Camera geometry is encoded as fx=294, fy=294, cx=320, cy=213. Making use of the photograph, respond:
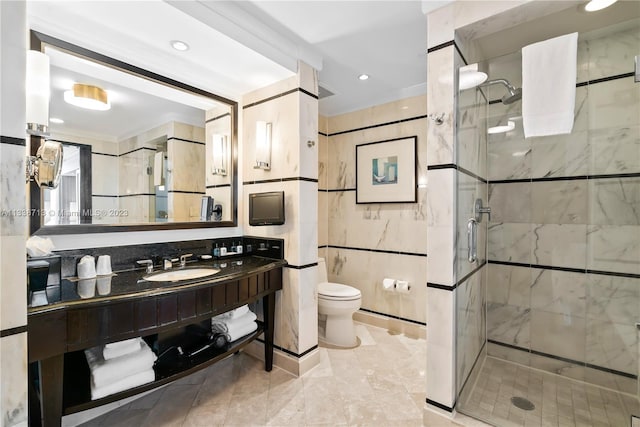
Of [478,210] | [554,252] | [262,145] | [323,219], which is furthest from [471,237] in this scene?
[323,219]

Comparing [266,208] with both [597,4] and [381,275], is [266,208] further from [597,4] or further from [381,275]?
[597,4]

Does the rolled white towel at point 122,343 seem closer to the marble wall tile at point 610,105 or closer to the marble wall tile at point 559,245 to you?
the marble wall tile at point 559,245

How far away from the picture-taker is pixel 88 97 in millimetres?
1773

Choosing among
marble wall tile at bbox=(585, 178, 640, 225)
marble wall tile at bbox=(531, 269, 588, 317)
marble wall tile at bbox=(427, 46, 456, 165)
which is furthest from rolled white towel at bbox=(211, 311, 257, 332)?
marble wall tile at bbox=(585, 178, 640, 225)

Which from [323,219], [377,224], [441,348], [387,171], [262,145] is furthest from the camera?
[323,219]

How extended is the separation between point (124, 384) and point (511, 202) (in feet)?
9.16

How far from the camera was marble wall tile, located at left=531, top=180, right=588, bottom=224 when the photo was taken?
2.04 m

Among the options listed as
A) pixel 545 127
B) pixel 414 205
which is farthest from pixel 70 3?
pixel 414 205

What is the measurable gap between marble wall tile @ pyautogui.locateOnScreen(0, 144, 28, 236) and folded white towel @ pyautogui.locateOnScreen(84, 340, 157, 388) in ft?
3.12

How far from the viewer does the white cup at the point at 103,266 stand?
174cm

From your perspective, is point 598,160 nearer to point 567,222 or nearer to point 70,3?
point 567,222

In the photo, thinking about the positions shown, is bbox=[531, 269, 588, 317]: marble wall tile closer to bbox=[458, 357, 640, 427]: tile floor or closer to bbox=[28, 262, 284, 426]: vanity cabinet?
bbox=[458, 357, 640, 427]: tile floor

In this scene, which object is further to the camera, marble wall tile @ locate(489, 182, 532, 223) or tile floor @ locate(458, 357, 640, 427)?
marble wall tile @ locate(489, 182, 532, 223)

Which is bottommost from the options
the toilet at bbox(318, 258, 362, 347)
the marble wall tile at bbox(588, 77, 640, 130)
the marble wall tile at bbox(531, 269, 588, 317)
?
the toilet at bbox(318, 258, 362, 347)
